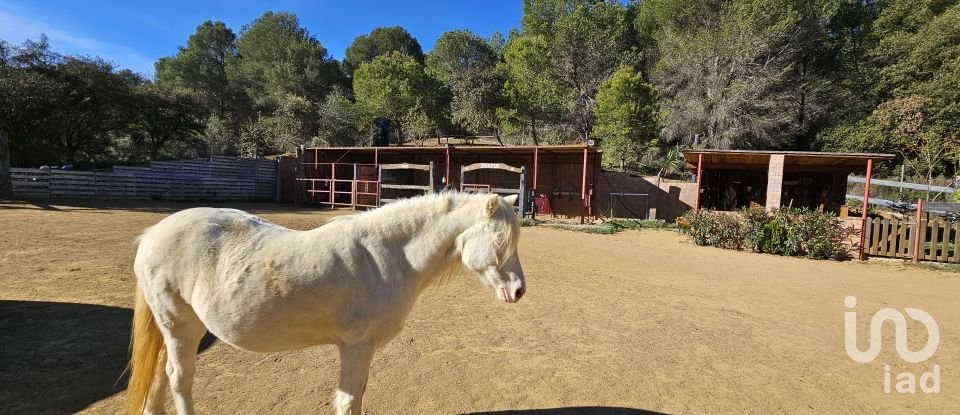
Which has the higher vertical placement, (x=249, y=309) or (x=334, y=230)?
(x=334, y=230)

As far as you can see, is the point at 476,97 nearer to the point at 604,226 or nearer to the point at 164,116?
the point at 164,116

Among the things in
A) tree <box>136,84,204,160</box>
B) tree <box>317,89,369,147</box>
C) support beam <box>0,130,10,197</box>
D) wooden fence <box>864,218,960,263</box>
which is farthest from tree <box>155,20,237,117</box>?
wooden fence <box>864,218,960,263</box>

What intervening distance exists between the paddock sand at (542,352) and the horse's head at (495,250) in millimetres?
1316

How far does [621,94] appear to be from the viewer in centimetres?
2803

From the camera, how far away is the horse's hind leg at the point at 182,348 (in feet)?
6.93

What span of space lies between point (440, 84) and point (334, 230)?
37285 mm

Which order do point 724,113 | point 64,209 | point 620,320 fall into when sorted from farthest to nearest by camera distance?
1. point 724,113
2. point 64,209
3. point 620,320

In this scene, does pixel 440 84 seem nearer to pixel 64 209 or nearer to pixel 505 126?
pixel 505 126

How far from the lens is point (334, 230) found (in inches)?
Result: 82.9

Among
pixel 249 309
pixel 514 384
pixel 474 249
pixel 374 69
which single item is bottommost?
pixel 514 384

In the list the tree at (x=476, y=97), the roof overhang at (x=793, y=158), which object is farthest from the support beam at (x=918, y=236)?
the tree at (x=476, y=97)

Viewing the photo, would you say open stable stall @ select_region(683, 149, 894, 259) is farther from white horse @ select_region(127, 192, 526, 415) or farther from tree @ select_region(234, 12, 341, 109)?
tree @ select_region(234, 12, 341, 109)

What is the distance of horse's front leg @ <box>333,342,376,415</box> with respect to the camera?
193 cm

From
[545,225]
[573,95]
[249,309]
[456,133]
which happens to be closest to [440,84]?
[456,133]
